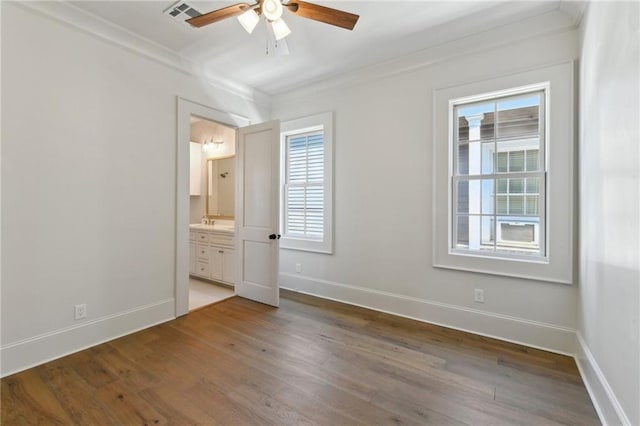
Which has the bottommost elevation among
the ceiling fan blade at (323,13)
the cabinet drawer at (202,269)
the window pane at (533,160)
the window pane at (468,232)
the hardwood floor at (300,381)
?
the hardwood floor at (300,381)

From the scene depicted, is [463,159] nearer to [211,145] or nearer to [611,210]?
[611,210]

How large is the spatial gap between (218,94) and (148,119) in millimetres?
993

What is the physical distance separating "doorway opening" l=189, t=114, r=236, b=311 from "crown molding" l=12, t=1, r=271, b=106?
2.36ft

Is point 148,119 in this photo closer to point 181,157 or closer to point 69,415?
point 181,157

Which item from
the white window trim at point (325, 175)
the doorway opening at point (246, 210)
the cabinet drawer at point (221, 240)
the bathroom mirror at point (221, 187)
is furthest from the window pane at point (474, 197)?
the bathroom mirror at point (221, 187)

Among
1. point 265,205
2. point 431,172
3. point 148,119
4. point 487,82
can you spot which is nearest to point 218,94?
point 148,119

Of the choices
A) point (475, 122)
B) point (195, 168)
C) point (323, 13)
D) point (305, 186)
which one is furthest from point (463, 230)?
point (195, 168)

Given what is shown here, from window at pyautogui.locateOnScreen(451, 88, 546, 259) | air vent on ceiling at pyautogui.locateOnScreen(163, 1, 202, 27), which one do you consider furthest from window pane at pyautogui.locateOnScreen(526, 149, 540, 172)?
air vent on ceiling at pyautogui.locateOnScreen(163, 1, 202, 27)

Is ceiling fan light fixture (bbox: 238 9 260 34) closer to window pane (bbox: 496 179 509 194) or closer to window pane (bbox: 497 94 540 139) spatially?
window pane (bbox: 497 94 540 139)

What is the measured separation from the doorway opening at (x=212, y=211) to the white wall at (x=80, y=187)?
1068mm

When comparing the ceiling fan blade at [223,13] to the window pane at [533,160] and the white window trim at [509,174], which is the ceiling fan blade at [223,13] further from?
the window pane at [533,160]

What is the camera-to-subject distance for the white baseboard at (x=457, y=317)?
2359mm

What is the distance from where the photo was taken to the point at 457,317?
9.12 ft

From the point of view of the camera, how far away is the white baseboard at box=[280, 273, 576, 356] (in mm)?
2359
